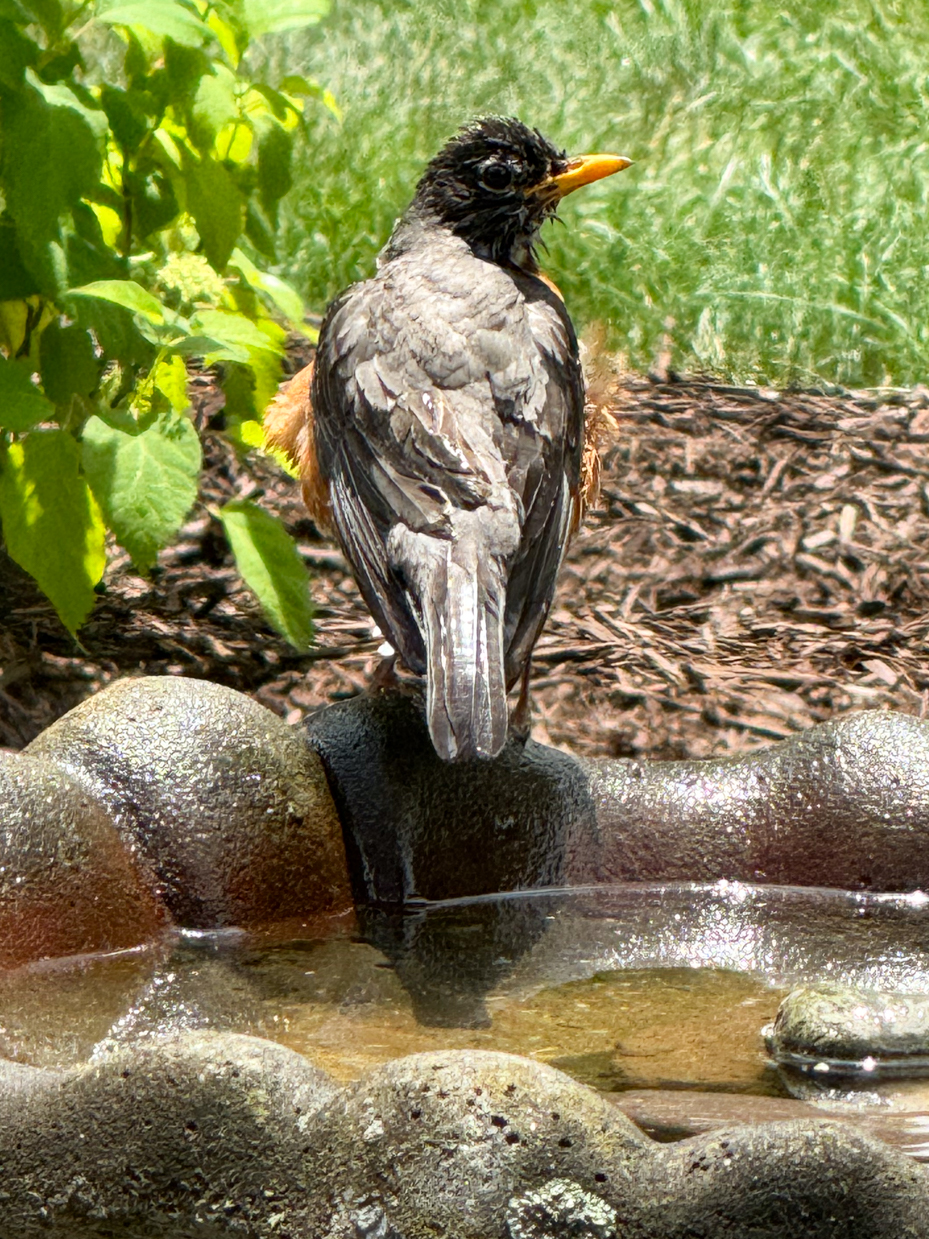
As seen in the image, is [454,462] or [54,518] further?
[54,518]

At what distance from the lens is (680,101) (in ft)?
27.1

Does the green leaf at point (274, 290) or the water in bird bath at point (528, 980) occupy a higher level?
the green leaf at point (274, 290)

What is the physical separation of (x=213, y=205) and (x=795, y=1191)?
2993 millimetres

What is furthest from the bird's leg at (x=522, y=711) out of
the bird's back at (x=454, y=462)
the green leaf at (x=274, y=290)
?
the green leaf at (x=274, y=290)

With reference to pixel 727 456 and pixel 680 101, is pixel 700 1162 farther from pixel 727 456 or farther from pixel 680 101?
pixel 680 101

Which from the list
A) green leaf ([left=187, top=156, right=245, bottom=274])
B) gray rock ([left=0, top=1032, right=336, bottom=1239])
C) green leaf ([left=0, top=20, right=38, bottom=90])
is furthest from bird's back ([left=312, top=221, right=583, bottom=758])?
gray rock ([left=0, top=1032, right=336, bottom=1239])

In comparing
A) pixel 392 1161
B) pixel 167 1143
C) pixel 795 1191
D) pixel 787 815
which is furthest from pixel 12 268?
pixel 795 1191

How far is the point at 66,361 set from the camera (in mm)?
4301

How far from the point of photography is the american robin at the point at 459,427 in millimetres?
3568

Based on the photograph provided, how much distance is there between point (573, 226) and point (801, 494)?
1982mm

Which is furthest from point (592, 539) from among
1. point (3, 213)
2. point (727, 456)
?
point (3, 213)

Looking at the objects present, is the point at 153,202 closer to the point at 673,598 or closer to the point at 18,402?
the point at 18,402

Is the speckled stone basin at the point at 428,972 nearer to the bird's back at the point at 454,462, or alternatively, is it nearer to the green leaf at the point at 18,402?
the bird's back at the point at 454,462

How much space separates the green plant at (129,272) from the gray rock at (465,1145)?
77.7 inches
